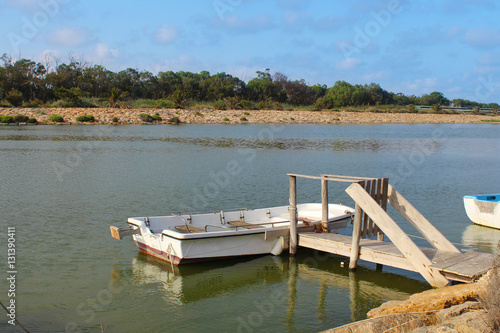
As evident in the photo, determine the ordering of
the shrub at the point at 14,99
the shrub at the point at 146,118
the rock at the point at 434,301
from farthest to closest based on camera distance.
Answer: the shrub at the point at 14,99 < the shrub at the point at 146,118 < the rock at the point at 434,301

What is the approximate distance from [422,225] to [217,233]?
4.66 meters

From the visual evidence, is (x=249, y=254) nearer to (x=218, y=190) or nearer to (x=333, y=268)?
(x=333, y=268)

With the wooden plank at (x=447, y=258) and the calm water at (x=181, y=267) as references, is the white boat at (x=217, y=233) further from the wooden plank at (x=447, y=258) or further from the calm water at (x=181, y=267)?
the wooden plank at (x=447, y=258)

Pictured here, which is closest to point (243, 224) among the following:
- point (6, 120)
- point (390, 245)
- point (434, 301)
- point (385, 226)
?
point (390, 245)

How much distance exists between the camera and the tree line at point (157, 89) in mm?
71375

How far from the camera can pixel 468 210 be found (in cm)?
1494

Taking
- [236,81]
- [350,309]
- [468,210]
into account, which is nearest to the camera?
[350,309]

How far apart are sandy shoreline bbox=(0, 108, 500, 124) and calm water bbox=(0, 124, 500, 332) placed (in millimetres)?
30575

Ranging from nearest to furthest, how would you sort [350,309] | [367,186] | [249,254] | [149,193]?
1. [350,309]
2. [367,186]
3. [249,254]
4. [149,193]

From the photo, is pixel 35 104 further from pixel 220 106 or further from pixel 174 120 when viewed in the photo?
pixel 220 106

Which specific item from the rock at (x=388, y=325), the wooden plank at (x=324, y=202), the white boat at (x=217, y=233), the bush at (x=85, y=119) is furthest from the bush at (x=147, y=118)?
the rock at (x=388, y=325)

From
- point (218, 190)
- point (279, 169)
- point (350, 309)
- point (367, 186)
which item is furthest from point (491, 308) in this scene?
point (279, 169)

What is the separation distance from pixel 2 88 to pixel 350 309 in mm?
71520

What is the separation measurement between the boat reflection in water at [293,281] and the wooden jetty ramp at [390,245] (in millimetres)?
461
